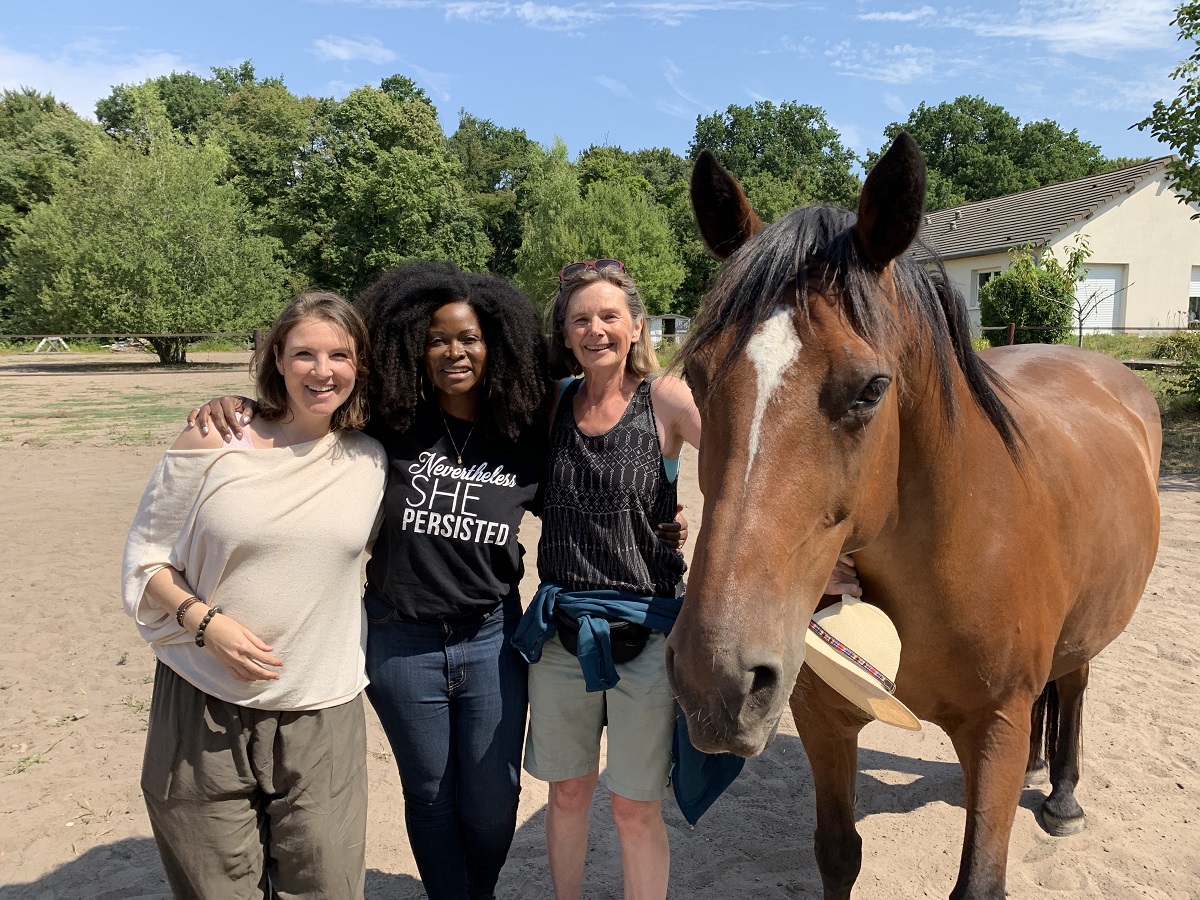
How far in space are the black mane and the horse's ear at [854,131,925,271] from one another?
0.12ft

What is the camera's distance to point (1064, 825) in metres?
3.21

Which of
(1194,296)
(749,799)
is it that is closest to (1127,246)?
(1194,296)

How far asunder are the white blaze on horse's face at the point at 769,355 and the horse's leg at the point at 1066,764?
2.81 metres

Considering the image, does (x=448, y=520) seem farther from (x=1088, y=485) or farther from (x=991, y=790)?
(x=1088, y=485)

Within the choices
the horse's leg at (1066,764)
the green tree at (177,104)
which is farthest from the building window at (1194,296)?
the green tree at (177,104)

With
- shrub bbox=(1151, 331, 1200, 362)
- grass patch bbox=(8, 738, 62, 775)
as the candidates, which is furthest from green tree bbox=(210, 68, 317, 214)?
grass patch bbox=(8, 738, 62, 775)

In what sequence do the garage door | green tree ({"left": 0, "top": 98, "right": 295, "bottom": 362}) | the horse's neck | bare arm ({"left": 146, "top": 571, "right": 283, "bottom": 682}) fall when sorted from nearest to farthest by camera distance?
the horse's neck → bare arm ({"left": 146, "top": 571, "right": 283, "bottom": 682}) → the garage door → green tree ({"left": 0, "top": 98, "right": 295, "bottom": 362})

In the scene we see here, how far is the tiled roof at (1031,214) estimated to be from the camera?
27.3 meters

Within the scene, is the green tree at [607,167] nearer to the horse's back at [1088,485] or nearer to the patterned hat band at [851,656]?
the horse's back at [1088,485]

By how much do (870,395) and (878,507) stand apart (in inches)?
11.0

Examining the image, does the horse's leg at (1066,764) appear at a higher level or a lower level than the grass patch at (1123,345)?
lower

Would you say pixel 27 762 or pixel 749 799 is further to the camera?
pixel 27 762

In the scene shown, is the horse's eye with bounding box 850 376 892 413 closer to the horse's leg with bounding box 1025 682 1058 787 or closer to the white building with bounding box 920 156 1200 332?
the horse's leg with bounding box 1025 682 1058 787

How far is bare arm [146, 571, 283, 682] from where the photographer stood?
189 cm
